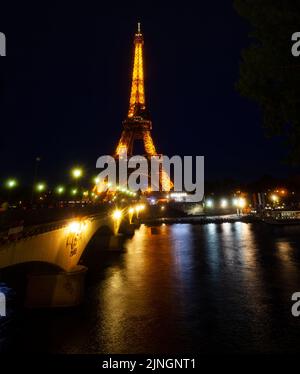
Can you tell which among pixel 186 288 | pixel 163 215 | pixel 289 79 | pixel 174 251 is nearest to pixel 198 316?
pixel 186 288

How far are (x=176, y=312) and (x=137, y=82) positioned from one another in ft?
343

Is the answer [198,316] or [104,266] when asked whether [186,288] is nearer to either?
[198,316]

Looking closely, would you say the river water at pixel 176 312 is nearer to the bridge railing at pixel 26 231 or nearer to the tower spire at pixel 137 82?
the bridge railing at pixel 26 231

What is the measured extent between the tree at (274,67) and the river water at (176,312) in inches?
321

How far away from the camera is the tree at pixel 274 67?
548 inches

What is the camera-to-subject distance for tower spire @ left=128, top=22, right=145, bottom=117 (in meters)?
118

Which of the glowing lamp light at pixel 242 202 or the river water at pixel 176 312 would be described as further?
the glowing lamp light at pixel 242 202

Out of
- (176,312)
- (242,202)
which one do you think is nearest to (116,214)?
(176,312)

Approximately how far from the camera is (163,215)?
118 m

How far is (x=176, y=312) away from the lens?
21109 mm

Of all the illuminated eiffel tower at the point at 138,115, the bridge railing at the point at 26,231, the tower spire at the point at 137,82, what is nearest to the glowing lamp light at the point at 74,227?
the bridge railing at the point at 26,231

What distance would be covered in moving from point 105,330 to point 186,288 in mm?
9872
